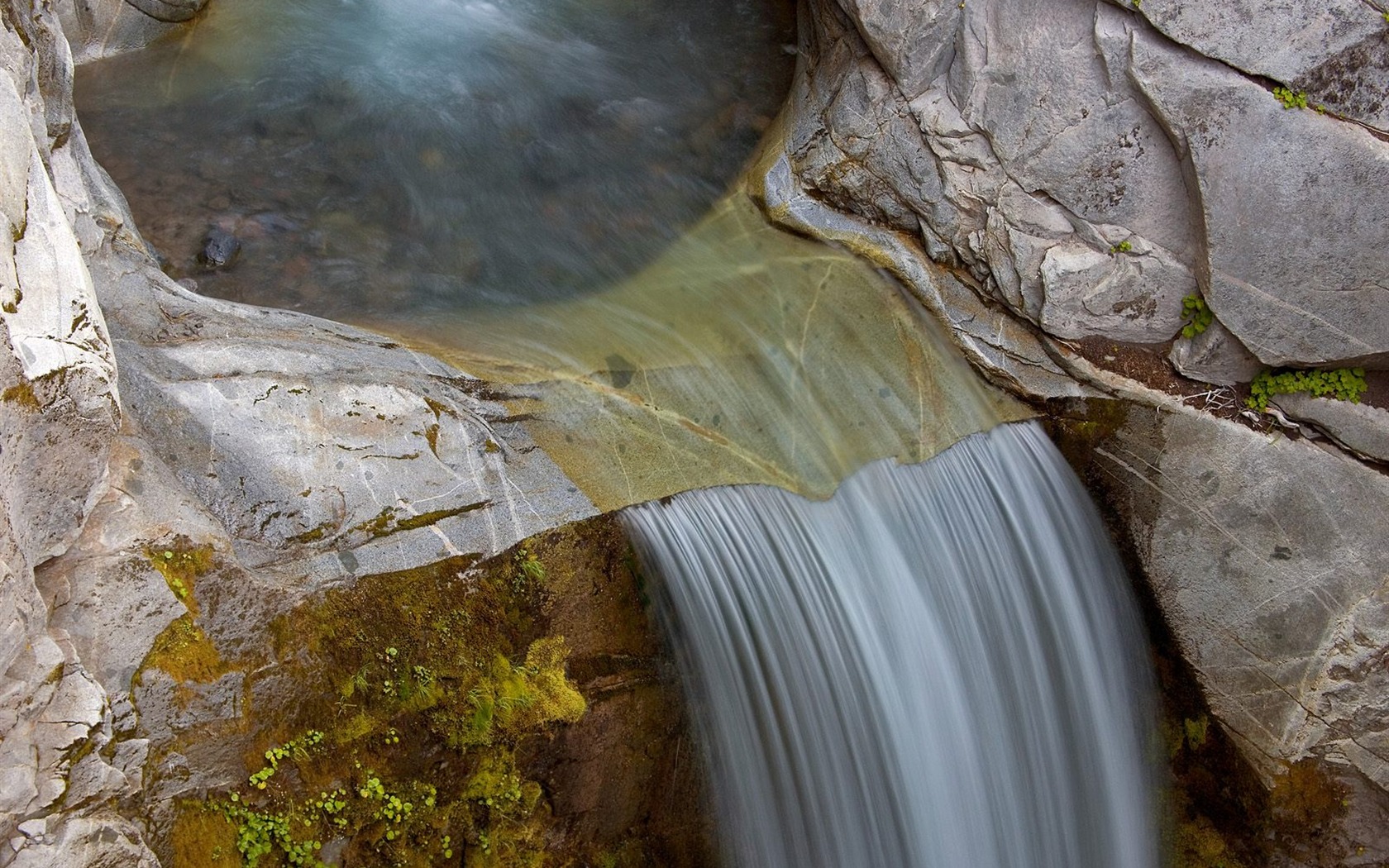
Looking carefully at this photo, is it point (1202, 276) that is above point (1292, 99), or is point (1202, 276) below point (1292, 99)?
below

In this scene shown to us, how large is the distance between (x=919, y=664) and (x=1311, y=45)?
4105mm

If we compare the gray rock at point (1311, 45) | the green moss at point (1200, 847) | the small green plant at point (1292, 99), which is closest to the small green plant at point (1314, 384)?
the gray rock at point (1311, 45)

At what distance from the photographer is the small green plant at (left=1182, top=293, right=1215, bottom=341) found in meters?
6.03

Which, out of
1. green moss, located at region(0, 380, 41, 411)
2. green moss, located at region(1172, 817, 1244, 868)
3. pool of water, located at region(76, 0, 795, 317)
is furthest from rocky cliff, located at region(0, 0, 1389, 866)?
pool of water, located at region(76, 0, 795, 317)

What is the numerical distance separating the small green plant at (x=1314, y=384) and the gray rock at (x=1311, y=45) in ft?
4.77

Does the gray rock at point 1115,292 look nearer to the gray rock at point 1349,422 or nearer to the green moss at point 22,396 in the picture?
the gray rock at point 1349,422

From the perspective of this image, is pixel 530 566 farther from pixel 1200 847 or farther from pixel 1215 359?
pixel 1200 847

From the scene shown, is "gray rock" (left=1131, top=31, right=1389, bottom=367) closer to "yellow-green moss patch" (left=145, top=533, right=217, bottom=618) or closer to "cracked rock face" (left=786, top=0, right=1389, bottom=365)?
"cracked rock face" (left=786, top=0, right=1389, bottom=365)

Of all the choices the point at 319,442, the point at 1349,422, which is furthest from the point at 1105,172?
the point at 319,442

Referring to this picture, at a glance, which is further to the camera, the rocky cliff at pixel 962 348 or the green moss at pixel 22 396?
the rocky cliff at pixel 962 348

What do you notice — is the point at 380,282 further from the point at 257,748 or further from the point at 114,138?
the point at 257,748

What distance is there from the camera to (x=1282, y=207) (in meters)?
5.47

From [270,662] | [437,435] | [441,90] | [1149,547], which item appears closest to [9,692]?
[270,662]

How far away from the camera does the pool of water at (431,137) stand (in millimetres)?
6578
